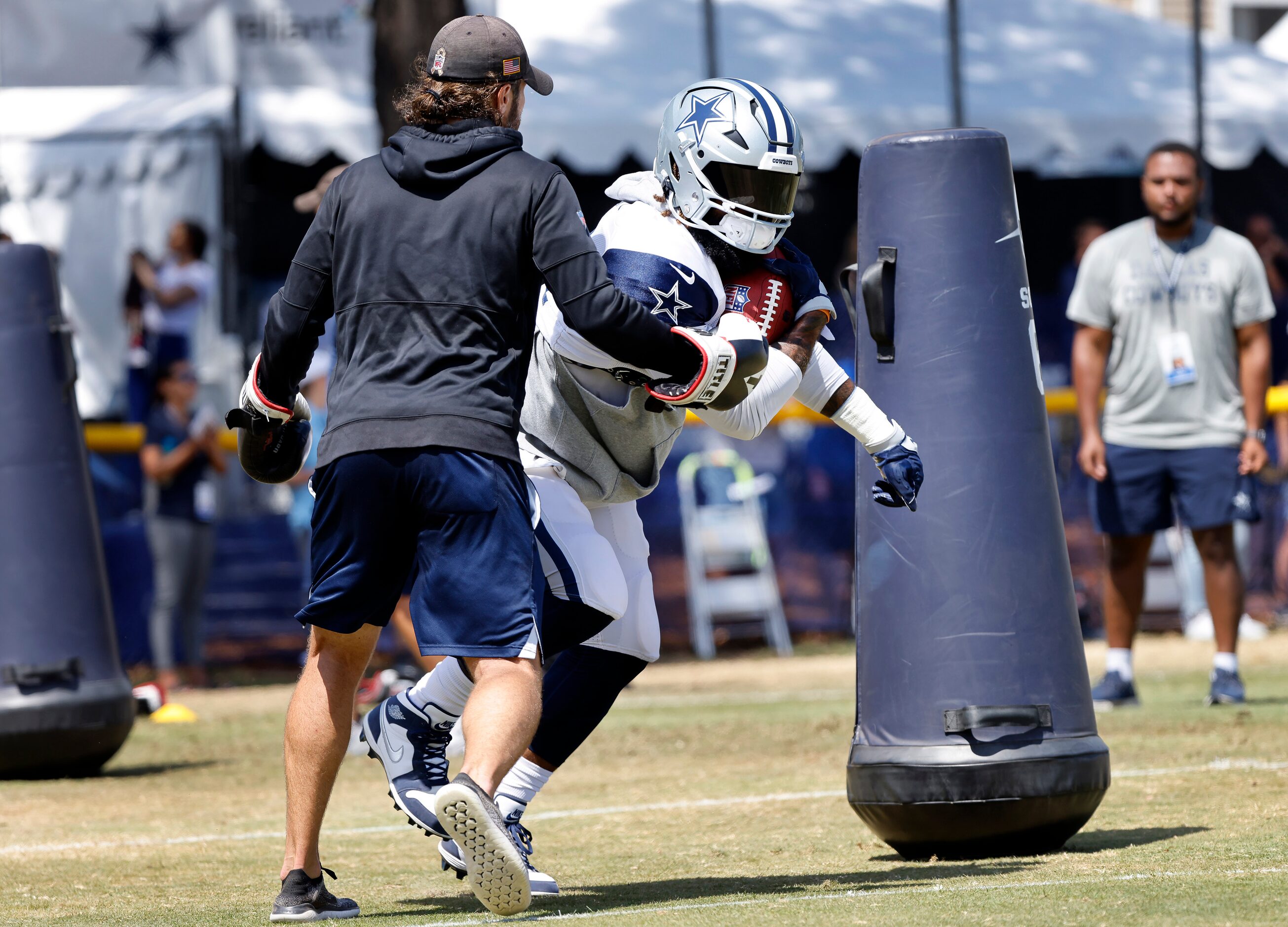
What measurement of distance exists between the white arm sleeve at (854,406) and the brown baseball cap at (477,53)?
100cm

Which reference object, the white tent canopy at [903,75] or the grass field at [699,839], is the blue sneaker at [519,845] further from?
the white tent canopy at [903,75]

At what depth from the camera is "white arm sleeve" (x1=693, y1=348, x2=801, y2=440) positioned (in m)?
4.70

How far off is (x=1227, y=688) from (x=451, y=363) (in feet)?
17.7

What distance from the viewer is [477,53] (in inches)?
179

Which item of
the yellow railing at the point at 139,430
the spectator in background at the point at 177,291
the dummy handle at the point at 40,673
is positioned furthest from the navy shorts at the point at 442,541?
the spectator in background at the point at 177,291

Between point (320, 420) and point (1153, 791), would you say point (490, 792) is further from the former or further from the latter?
point (320, 420)

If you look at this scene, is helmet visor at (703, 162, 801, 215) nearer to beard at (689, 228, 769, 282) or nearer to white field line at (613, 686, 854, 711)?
beard at (689, 228, 769, 282)

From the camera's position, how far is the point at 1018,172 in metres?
17.8

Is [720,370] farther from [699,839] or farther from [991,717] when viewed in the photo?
[699,839]

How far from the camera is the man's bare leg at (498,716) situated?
167 inches

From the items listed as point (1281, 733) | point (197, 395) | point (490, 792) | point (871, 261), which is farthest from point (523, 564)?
point (197, 395)

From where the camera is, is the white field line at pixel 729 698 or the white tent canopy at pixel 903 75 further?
the white tent canopy at pixel 903 75

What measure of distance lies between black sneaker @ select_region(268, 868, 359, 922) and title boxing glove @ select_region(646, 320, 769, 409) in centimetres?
134

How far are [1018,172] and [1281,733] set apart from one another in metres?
10.9
